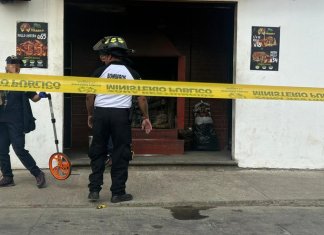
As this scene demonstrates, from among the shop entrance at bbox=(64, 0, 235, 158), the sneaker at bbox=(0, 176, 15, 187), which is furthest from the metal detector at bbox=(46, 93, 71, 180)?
the shop entrance at bbox=(64, 0, 235, 158)

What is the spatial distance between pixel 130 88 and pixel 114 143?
744mm

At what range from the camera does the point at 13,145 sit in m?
6.95

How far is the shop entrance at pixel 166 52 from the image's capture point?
9.87 metres

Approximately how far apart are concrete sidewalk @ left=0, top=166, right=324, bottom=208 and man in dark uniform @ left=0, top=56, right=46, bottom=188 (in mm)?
388

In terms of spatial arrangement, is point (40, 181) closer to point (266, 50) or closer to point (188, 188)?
point (188, 188)

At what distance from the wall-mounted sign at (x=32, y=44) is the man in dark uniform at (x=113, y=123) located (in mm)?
2143

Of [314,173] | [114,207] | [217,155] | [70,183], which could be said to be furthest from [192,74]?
[114,207]

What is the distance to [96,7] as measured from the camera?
9.73 meters

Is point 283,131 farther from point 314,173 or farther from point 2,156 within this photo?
point 2,156

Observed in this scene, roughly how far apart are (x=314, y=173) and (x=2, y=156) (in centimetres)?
516

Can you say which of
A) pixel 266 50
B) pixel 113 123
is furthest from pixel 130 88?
pixel 266 50

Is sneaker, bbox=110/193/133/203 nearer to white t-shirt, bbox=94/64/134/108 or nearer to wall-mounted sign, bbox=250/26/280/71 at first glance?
white t-shirt, bbox=94/64/134/108

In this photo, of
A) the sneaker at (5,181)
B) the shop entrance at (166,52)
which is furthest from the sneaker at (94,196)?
the shop entrance at (166,52)

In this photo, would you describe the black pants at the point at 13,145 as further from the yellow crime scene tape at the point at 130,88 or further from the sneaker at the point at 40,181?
the yellow crime scene tape at the point at 130,88
